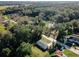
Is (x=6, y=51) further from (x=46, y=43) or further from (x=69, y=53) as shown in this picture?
(x=69, y=53)

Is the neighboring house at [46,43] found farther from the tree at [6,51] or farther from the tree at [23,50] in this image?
the tree at [6,51]

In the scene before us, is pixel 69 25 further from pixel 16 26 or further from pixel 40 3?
pixel 16 26

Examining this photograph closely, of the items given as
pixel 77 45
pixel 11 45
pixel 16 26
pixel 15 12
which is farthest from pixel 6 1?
pixel 77 45

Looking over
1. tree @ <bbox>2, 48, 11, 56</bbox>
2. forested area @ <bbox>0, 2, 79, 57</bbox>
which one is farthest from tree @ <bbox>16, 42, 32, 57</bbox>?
tree @ <bbox>2, 48, 11, 56</bbox>

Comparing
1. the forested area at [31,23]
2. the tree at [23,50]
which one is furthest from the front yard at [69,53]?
the tree at [23,50]

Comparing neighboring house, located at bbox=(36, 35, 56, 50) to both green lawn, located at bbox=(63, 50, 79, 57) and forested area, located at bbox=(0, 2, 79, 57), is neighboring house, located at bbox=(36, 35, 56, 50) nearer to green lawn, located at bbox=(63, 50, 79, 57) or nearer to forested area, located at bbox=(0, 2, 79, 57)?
forested area, located at bbox=(0, 2, 79, 57)

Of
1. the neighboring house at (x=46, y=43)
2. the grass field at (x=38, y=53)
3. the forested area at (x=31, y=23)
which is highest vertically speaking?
the forested area at (x=31, y=23)
